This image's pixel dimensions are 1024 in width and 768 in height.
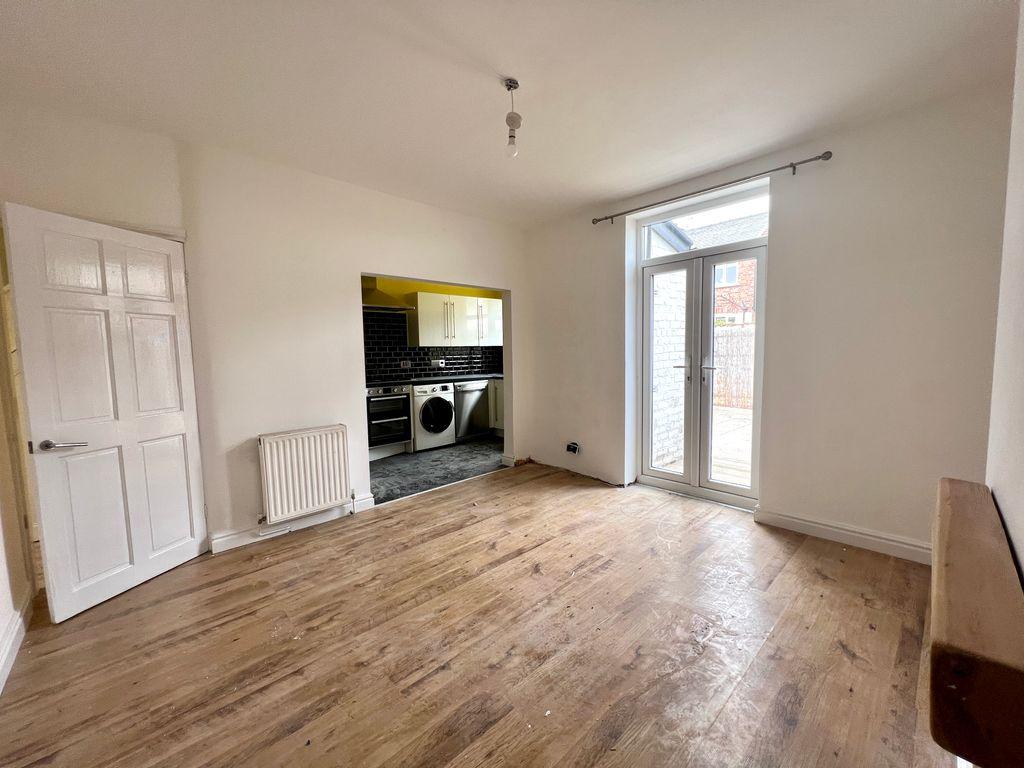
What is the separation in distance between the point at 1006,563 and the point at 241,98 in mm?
3237

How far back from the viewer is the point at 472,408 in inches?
235

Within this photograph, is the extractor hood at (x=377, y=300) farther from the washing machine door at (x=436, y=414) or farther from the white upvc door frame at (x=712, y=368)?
the white upvc door frame at (x=712, y=368)

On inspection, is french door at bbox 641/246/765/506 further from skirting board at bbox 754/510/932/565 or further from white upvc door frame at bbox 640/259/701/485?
skirting board at bbox 754/510/932/565

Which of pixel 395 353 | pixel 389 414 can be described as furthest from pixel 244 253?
pixel 395 353

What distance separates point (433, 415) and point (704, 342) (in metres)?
3.46

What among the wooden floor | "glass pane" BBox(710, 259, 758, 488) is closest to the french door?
"glass pane" BBox(710, 259, 758, 488)

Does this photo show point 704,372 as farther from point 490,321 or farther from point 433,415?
point 490,321

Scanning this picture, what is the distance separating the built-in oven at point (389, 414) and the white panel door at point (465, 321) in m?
1.13

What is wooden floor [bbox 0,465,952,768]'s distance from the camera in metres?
1.39

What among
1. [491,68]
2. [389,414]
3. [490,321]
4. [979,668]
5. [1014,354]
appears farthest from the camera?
[490,321]

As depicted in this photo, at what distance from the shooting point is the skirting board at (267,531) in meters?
2.77

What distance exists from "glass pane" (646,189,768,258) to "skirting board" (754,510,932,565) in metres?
2.09

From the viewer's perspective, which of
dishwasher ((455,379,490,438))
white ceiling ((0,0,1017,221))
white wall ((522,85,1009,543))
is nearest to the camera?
Answer: white ceiling ((0,0,1017,221))

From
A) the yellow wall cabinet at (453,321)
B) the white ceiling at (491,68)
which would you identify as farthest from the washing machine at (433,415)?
the white ceiling at (491,68)
